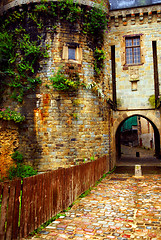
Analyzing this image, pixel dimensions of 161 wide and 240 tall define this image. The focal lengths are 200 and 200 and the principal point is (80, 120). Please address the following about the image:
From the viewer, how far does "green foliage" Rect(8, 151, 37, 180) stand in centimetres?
902

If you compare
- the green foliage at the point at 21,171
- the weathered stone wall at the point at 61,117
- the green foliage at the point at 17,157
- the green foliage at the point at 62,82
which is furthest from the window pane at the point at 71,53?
the green foliage at the point at 21,171

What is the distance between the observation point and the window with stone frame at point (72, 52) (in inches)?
396

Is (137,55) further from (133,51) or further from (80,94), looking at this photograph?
(80,94)

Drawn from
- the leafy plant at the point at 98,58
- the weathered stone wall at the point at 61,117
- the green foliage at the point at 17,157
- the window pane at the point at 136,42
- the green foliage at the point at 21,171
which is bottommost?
the green foliage at the point at 21,171

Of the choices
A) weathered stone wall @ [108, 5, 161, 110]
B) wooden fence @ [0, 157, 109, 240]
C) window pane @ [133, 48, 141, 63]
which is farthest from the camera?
window pane @ [133, 48, 141, 63]

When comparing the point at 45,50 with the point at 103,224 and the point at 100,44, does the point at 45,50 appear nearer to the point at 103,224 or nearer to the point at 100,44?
the point at 100,44

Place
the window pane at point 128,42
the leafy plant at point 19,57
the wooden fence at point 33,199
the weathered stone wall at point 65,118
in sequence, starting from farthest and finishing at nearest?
the window pane at point 128,42 → the leafy plant at point 19,57 → the weathered stone wall at point 65,118 → the wooden fence at point 33,199

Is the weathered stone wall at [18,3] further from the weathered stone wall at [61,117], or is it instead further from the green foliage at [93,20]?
the weathered stone wall at [61,117]

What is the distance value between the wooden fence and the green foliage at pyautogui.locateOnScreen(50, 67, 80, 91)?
15.4 feet

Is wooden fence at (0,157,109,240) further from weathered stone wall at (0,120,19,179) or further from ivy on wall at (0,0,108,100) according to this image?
ivy on wall at (0,0,108,100)

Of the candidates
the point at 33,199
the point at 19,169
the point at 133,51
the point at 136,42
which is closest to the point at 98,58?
the point at 133,51

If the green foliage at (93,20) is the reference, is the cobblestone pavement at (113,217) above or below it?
below

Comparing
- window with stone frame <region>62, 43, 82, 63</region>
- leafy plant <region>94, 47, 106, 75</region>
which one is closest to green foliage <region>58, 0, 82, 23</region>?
window with stone frame <region>62, 43, 82, 63</region>

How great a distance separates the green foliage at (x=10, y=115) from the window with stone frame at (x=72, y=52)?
3.62 m
